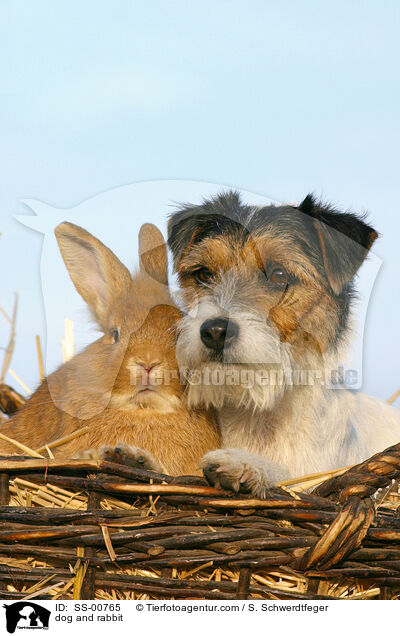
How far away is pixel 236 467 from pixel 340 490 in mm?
429

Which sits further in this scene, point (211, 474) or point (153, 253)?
point (153, 253)

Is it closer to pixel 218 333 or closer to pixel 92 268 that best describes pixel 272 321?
pixel 218 333

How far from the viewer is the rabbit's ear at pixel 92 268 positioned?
135 inches

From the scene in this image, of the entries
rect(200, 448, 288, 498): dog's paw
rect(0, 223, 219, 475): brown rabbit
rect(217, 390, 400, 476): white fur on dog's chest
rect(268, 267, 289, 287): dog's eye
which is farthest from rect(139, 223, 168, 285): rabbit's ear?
rect(200, 448, 288, 498): dog's paw

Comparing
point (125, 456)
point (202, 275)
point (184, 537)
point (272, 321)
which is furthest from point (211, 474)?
point (202, 275)

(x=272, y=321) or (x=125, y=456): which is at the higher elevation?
(x=272, y=321)

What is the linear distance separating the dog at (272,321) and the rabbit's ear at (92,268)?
1.36 feet

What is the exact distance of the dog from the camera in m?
3.42

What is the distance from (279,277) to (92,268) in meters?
0.97

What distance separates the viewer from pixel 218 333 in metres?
3.32
